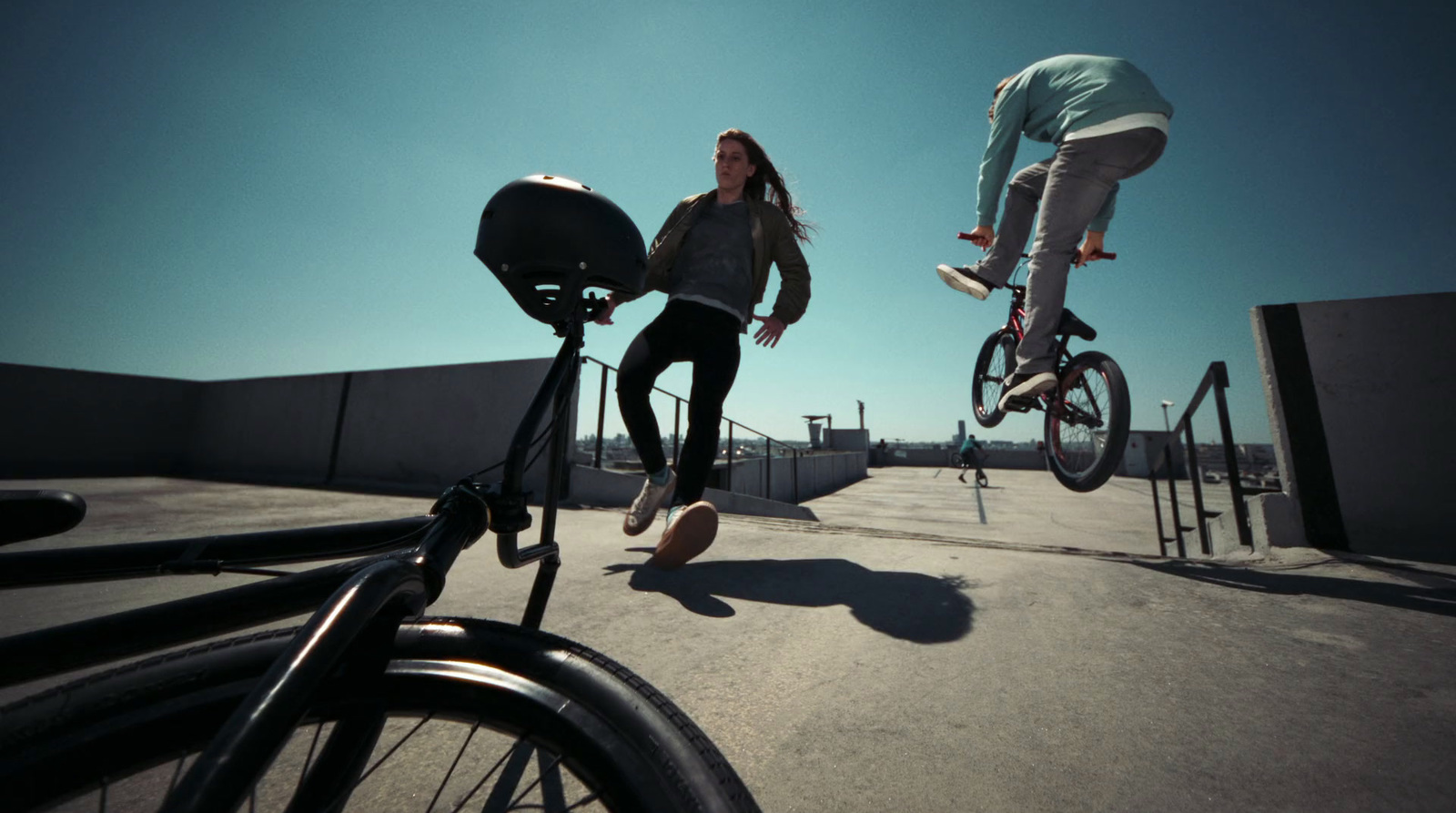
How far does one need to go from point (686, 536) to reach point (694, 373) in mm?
711

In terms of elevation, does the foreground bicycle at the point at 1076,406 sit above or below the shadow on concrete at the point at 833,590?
above

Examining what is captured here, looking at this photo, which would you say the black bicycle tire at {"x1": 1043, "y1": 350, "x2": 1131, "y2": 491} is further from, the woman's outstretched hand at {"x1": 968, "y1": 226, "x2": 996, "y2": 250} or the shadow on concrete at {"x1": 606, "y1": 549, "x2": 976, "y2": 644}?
the shadow on concrete at {"x1": 606, "y1": 549, "x2": 976, "y2": 644}

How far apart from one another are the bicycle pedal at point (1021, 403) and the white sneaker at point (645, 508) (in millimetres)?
2070

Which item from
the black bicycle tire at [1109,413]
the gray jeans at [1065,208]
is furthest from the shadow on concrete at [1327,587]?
the gray jeans at [1065,208]

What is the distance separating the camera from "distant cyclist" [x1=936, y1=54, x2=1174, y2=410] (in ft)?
7.39

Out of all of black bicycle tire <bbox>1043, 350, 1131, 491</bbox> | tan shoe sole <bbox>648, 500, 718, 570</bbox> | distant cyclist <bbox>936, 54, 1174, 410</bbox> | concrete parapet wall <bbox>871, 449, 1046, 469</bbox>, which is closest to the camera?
tan shoe sole <bbox>648, 500, 718, 570</bbox>

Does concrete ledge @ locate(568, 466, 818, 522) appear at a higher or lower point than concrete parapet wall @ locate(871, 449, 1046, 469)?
lower

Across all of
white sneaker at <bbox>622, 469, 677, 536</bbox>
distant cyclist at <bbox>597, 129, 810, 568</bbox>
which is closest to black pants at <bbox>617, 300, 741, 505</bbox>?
distant cyclist at <bbox>597, 129, 810, 568</bbox>

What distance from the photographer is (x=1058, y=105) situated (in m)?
2.43

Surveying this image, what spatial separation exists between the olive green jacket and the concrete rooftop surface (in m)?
1.21

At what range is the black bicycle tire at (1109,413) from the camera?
8.18 ft

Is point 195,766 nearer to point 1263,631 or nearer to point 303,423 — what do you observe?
point 1263,631

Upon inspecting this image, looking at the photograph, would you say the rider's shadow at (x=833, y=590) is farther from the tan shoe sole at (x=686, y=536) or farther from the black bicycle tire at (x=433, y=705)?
the black bicycle tire at (x=433, y=705)

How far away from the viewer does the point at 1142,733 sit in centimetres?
88
